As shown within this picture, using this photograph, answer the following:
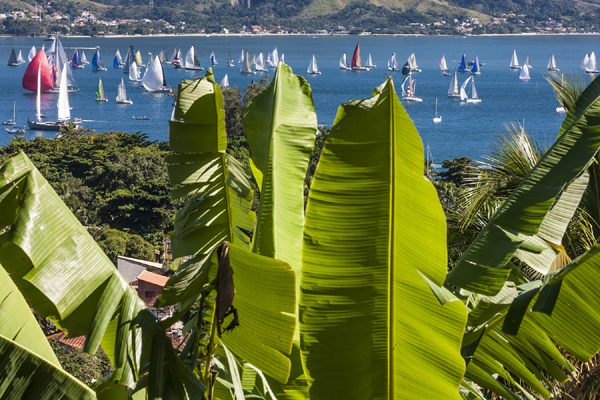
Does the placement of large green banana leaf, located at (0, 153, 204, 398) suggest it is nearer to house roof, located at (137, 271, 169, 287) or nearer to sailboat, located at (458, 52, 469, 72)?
house roof, located at (137, 271, 169, 287)

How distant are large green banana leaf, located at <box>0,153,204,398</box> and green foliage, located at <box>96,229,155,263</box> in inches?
698

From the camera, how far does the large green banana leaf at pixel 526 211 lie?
1830mm

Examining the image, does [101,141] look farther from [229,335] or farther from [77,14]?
[77,14]

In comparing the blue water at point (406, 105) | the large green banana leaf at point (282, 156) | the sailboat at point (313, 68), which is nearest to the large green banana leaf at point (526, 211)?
the large green banana leaf at point (282, 156)

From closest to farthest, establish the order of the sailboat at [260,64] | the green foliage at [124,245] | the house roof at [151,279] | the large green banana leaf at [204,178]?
the large green banana leaf at [204,178], the house roof at [151,279], the green foliage at [124,245], the sailboat at [260,64]

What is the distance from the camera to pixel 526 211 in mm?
1897

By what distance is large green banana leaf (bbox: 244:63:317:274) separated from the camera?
1.98 m

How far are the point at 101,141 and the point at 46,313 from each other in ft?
118

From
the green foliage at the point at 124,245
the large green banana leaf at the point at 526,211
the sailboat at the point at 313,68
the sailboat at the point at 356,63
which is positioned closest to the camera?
the large green banana leaf at the point at 526,211

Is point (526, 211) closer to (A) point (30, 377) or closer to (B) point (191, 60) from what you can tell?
→ (A) point (30, 377)

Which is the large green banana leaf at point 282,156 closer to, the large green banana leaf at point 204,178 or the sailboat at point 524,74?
the large green banana leaf at point 204,178

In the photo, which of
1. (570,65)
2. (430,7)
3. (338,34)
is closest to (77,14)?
(338,34)

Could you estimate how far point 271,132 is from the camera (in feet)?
7.11

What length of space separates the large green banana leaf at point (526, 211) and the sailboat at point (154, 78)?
68898 mm
